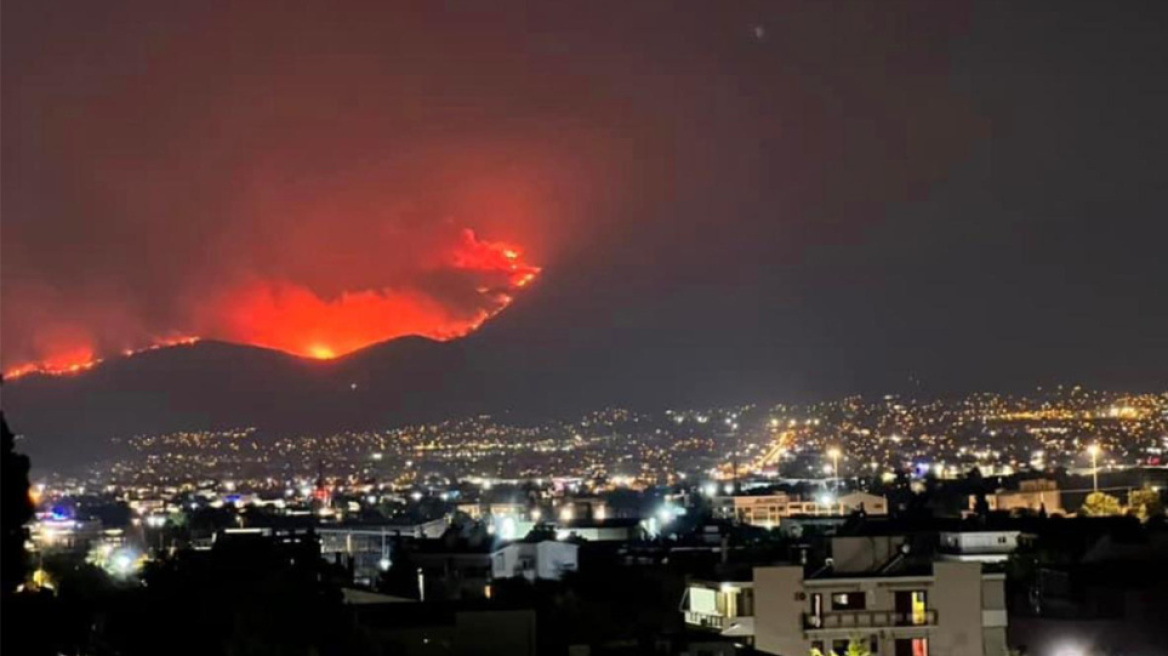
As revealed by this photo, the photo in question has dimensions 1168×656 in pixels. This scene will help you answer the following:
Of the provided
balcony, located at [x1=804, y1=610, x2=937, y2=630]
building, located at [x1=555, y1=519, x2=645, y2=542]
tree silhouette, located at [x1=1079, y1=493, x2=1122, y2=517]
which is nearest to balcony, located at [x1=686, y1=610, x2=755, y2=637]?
balcony, located at [x1=804, y1=610, x2=937, y2=630]

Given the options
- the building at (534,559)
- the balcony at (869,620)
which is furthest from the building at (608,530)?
the balcony at (869,620)

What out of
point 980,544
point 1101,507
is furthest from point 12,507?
point 1101,507

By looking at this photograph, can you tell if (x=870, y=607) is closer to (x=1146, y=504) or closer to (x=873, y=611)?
(x=873, y=611)

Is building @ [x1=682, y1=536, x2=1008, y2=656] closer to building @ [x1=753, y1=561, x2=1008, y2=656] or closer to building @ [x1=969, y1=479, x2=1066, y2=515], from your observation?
building @ [x1=753, y1=561, x2=1008, y2=656]

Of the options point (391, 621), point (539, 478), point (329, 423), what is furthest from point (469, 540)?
point (329, 423)

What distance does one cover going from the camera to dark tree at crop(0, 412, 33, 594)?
11.4 meters

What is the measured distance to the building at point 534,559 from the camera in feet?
118

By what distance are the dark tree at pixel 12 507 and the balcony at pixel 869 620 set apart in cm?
1402

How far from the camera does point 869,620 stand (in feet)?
79.7

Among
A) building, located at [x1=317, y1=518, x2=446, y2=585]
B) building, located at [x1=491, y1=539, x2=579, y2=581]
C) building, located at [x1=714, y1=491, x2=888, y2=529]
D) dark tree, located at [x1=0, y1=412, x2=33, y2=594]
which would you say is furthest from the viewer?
building, located at [x1=714, y1=491, x2=888, y2=529]

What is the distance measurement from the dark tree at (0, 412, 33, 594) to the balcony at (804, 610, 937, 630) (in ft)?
46.0

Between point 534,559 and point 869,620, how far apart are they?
13.1 m

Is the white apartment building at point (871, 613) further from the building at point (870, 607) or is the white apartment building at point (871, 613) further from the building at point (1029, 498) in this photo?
the building at point (1029, 498)

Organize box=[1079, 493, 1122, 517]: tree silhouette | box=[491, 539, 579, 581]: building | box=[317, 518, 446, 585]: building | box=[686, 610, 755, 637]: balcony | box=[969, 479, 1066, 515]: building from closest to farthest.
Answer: box=[686, 610, 755, 637]: balcony, box=[491, 539, 579, 581]: building, box=[317, 518, 446, 585]: building, box=[1079, 493, 1122, 517]: tree silhouette, box=[969, 479, 1066, 515]: building
